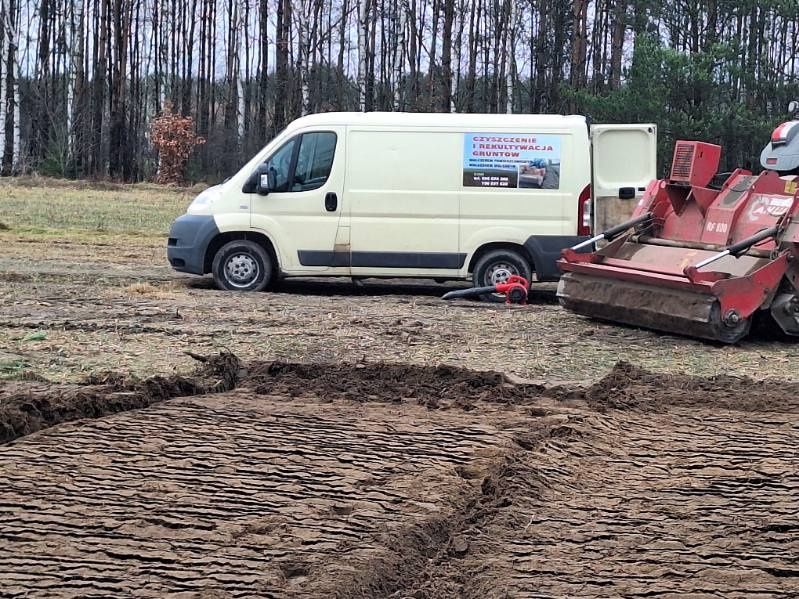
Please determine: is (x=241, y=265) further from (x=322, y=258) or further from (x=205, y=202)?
(x=322, y=258)

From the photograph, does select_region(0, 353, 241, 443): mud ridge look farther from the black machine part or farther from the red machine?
the black machine part

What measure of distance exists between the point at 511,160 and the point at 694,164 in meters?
2.11

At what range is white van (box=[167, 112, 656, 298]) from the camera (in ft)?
38.2

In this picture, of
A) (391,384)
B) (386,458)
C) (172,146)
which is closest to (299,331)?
(391,384)

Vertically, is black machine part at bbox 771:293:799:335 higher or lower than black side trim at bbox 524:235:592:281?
lower

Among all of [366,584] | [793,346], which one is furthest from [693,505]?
[793,346]

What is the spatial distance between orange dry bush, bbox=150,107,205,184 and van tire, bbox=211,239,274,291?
25.8m

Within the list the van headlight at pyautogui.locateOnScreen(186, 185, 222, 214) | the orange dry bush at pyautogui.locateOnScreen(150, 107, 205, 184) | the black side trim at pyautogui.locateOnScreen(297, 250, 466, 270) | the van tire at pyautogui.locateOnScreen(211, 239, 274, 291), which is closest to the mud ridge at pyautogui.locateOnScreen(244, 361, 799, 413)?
the black side trim at pyautogui.locateOnScreen(297, 250, 466, 270)

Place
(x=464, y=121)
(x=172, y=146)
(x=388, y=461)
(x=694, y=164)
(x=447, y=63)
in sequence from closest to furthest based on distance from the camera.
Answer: (x=388, y=461) → (x=694, y=164) → (x=464, y=121) → (x=447, y=63) → (x=172, y=146)

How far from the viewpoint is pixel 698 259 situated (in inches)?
380

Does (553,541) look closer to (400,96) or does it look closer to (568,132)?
(568,132)

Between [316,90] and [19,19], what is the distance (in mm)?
13284

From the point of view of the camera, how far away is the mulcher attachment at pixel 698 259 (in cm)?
896

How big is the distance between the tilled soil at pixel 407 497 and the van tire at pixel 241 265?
5091 mm
